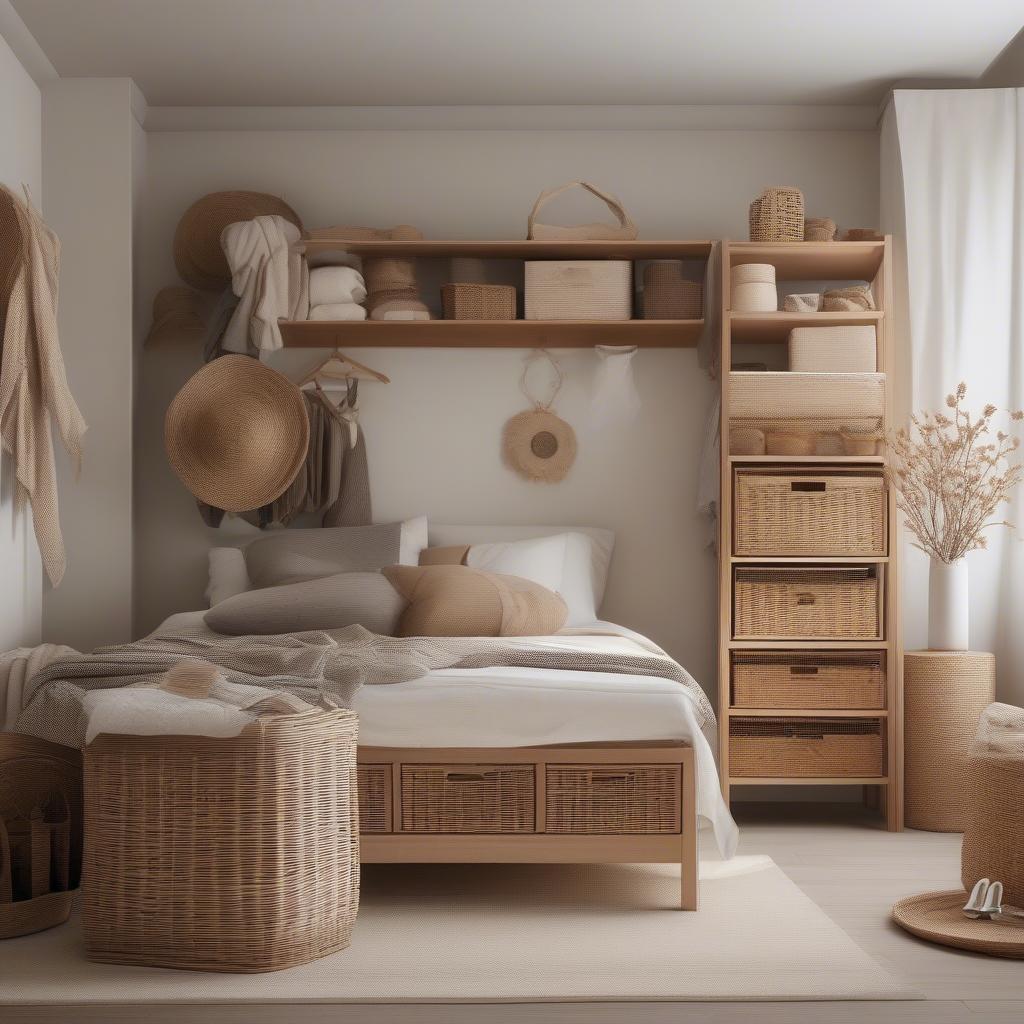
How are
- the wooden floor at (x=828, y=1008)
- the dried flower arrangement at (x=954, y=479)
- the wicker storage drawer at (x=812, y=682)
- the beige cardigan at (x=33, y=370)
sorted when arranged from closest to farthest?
the wooden floor at (x=828, y=1008) < the beige cardigan at (x=33, y=370) < the dried flower arrangement at (x=954, y=479) < the wicker storage drawer at (x=812, y=682)

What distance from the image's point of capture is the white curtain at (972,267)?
4.30 m

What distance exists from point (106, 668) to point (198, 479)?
1301 mm

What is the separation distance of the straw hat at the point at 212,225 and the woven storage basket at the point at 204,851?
2491mm

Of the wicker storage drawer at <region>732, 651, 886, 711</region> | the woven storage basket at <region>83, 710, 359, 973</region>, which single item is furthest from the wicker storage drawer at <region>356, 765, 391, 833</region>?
the wicker storage drawer at <region>732, 651, 886, 711</region>

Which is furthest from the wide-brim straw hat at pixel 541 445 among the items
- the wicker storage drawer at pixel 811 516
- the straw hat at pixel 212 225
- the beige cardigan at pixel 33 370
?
the beige cardigan at pixel 33 370

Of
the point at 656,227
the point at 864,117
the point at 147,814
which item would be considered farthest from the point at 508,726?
the point at 864,117

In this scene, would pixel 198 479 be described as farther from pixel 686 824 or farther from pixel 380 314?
pixel 686 824

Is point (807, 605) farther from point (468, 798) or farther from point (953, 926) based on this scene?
point (468, 798)

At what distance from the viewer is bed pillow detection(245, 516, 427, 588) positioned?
4297 mm

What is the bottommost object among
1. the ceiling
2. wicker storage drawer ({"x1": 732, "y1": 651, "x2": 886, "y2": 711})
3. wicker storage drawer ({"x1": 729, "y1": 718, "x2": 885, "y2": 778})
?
wicker storage drawer ({"x1": 729, "y1": 718, "x2": 885, "y2": 778})

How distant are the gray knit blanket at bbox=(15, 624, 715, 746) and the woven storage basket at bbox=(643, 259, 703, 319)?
5.18 feet

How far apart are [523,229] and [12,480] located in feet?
7.10

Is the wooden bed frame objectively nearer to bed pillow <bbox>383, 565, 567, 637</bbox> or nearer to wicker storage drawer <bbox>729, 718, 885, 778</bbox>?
bed pillow <bbox>383, 565, 567, 637</bbox>

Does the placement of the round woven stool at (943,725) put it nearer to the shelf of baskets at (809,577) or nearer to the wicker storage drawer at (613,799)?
the shelf of baskets at (809,577)
